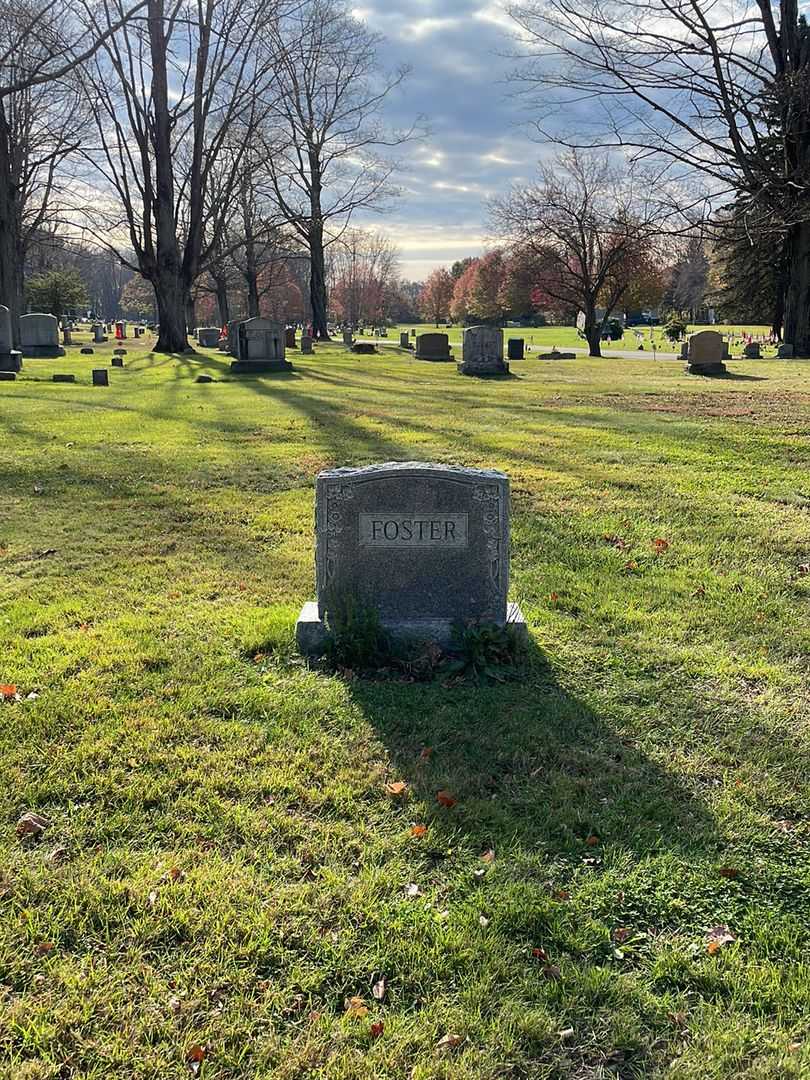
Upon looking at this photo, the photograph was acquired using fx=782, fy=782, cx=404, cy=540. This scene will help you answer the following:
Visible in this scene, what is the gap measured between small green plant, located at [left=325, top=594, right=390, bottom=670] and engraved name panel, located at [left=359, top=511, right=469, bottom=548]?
1.24ft

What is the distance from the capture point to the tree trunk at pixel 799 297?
66.8ft

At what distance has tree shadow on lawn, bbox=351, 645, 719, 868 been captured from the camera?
9.58 ft

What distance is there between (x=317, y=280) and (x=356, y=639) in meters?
43.3

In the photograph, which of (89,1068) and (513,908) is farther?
(513,908)

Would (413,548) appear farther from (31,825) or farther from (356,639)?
(31,825)

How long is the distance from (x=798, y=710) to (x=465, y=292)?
99.7 meters

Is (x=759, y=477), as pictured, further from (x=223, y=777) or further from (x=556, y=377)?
(x=556, y=377)

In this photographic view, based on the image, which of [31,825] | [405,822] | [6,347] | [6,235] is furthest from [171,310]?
[405,822]

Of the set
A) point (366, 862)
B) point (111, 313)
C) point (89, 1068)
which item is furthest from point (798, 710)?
point (111, 313)

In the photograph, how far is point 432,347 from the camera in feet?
112

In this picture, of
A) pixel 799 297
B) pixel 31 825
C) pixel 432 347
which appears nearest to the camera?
pixel 31 825

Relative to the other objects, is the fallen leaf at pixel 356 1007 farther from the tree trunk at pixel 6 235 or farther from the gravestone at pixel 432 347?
the gravestone at pixel 432 347

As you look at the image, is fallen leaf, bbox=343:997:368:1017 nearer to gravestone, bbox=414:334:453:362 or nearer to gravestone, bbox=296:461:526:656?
gravestone, bbox=296:461:526:656

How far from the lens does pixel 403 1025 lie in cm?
212
